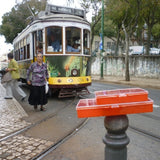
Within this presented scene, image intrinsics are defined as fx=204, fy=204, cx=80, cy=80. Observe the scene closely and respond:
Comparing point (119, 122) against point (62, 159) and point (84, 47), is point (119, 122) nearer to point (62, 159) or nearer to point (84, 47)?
point (62, 159)

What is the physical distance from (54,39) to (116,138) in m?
6.59

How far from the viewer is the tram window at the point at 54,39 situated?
7891 mm

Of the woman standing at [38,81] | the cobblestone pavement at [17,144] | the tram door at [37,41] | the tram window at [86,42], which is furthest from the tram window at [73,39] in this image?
the cobblestone pavement at [17,144]

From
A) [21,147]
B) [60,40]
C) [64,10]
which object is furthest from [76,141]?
[64,10]

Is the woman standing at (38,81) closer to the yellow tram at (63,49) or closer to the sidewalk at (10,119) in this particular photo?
the sidewalk at (10,119)

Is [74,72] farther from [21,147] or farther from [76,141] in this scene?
[21,147]

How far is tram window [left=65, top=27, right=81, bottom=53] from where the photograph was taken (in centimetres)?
796

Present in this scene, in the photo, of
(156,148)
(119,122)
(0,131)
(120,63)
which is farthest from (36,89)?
(120,63)

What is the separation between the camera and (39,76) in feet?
20.0

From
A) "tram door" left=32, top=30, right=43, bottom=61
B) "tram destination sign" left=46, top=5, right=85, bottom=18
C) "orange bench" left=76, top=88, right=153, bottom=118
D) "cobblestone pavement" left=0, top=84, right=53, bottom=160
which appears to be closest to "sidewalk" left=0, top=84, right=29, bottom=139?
"cobblestone pavement" left=0, top=84, right=53, bottom=160

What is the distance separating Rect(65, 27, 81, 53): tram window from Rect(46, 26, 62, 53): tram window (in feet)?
1.01

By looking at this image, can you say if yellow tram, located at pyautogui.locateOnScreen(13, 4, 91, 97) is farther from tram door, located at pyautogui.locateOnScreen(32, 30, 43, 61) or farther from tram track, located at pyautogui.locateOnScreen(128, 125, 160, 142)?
tram track, located at pyautogui.locateOnScreen(128, 125, 160, 142)

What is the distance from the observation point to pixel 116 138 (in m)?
1.83

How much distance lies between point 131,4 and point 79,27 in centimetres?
842
